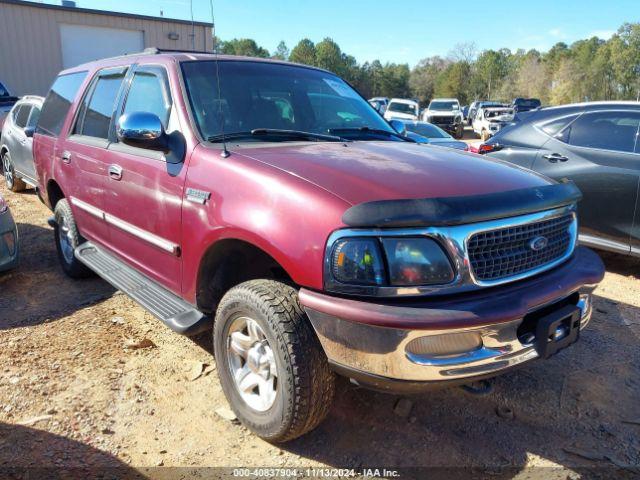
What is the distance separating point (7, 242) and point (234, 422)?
11.0ft

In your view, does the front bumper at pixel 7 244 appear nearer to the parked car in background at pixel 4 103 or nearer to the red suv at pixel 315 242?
the red suv at pixel 315 242

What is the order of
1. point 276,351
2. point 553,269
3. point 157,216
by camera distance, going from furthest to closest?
point 157,216
point 553,269
point 276,351

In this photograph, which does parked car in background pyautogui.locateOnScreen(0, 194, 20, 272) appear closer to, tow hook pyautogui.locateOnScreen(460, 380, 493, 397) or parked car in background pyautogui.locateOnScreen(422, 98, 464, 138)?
tow hook pyautogui.locateOnScreen(460, 380, 493, 397)

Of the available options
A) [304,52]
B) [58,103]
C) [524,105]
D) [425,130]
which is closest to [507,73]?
[304,52]

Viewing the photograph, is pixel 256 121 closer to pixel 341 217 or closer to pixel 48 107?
pixel 341 217

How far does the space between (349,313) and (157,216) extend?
5.35 ft

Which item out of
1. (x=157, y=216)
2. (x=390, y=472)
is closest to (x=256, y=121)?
(x=157, y=216)

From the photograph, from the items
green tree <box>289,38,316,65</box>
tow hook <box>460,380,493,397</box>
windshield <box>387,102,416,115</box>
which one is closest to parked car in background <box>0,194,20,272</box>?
tow hook <box>460,380,493,397</box>

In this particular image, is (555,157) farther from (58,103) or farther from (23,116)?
(23,116)

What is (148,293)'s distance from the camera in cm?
342

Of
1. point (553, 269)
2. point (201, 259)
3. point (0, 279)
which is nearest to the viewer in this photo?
point (553, 269)

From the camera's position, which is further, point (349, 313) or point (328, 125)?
point (328, 125)

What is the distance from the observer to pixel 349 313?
2092 millimetres

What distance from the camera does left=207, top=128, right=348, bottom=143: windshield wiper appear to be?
3.03 m
